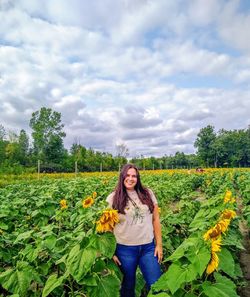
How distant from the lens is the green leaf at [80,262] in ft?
8.14

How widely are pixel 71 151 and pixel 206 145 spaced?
2489 centimetres

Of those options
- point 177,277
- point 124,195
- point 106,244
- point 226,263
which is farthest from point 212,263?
point 124,195

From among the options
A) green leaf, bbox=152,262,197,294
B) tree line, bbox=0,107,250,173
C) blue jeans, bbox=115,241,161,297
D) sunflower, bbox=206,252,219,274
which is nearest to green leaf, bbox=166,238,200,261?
green leaf, bbox=152,262,197,294

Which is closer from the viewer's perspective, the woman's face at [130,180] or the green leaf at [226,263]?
the green leaf at [226,263]

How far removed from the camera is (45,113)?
51531 mm

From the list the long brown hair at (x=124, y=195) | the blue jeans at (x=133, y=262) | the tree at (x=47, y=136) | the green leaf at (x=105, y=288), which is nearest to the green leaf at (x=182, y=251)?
the green leaf at (x=105, y=288)

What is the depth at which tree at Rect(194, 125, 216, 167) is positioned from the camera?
65.8 m

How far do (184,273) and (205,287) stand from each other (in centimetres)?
19

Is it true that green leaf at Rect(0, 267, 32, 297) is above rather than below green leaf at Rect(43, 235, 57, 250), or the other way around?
below

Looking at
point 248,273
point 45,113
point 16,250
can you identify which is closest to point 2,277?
point 16,250

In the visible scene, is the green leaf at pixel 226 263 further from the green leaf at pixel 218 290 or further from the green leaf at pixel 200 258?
the green leaf at pixel 200 258

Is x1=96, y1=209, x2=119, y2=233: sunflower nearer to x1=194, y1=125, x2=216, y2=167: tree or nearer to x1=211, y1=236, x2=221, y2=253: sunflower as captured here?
x1=211, y1=236, x2=221, y2=253: sunflower

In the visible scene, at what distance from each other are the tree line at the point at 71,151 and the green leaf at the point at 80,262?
31359 mm

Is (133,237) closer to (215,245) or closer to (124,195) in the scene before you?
(124,195)
